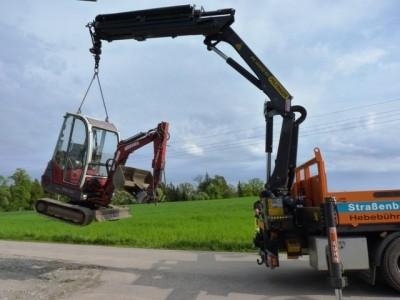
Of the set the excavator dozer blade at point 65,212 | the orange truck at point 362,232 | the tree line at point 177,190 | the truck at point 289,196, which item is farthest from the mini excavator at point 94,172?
the tree line at point 177,190

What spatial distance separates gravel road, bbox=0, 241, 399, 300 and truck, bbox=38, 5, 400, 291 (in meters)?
0.58

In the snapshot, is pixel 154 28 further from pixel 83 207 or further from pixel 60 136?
pixel 83 207

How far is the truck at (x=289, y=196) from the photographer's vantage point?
25.2 feet

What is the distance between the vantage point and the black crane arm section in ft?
30.9

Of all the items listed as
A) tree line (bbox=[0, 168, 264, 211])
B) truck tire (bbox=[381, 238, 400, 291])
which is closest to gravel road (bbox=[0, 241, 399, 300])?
truck tire (bbox=[381, 238, 400, 291])

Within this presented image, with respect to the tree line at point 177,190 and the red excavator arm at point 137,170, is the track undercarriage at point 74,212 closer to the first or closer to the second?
the red excavator arm at point 137,170

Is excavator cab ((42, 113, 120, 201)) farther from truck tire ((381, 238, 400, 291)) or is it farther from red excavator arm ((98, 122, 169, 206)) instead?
truck tire ((381, 238, 400, 291))

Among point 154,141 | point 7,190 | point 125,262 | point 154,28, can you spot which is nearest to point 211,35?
Answer: point 154,28

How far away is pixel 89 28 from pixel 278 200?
5.80m

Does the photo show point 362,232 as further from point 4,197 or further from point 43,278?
point 4,197

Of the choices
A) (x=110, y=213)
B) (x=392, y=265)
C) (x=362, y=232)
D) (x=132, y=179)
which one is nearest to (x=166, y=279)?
(x=110, y=213)

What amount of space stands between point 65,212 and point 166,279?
2.82 metres

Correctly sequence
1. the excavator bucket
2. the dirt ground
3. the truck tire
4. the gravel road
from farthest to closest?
1. the excavator bucket
2. the dirt ground
3. the gravel road
4. the truck tire

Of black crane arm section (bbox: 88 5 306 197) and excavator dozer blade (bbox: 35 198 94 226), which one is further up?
black crane arm section (bbox: 88 5 306 197)
